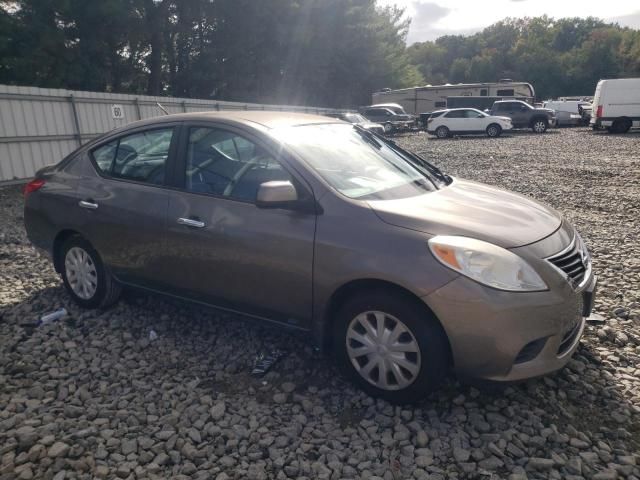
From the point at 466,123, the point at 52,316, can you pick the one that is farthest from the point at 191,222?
the point at 466,123

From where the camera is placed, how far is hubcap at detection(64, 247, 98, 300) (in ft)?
14.0

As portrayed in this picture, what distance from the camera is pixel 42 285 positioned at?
5.00 meters

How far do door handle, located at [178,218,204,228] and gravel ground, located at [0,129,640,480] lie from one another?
99 cm

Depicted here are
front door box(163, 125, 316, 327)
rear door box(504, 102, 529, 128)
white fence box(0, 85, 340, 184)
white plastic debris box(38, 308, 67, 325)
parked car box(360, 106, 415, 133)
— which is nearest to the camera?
front door box(163, 125, 316, 327)

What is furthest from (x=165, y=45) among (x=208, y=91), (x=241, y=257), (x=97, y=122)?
(x=241, y=257)

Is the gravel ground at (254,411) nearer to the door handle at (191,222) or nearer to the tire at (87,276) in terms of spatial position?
the tire at (87,276)

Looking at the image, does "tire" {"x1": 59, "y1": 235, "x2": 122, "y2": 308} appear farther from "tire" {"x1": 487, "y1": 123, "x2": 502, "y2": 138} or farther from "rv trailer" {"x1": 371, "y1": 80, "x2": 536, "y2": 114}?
"rv trailer" {"x1": 371, "y1": 80, "x2": 536, "y2": 114}

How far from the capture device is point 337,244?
2.91m

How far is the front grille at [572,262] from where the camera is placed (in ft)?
9.34

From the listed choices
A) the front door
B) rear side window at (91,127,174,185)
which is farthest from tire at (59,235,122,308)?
the front door

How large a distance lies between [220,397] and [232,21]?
36218 millimetres

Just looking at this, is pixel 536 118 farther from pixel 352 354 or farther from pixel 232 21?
pixel 352 354

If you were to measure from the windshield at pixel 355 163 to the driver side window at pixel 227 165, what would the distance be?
22 cm

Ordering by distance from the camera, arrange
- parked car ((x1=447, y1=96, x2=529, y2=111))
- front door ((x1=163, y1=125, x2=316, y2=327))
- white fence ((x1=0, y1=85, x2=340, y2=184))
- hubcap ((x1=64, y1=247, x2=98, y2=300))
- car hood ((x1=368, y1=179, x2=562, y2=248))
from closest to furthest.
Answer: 1. car hood ((x1=368, y1=179, x2=562, y2=248))
2. front door ((x1=163, y1=125, x2=316, y2=327))
3. hubcap ((x1=64, y1=247, x2=98, y2=300))
4. white fence ((x1=0, y1=85, x2=340, y2=184))
5. parked car ((x1=447, y1=96, x2=529, y2=111))
